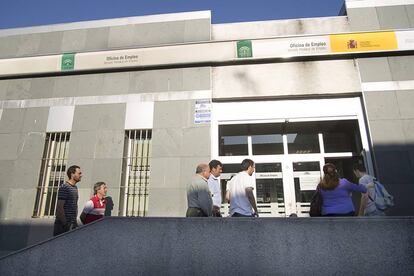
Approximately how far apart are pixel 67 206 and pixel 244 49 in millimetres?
5647

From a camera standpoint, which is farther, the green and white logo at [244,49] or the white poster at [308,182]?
the green and white logo at [244,49]

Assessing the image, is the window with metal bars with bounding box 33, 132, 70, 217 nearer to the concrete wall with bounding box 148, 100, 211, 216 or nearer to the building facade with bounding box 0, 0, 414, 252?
the building facade with bounding box 0, 0, 414, 252

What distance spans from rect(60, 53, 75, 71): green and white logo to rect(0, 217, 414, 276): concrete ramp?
6015mm

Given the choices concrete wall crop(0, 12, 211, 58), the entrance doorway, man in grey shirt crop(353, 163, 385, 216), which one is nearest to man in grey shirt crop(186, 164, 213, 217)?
man in grey shirt crop(353, 163, 385, 216)

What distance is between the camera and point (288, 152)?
750 cm

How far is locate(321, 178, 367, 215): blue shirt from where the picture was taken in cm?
357

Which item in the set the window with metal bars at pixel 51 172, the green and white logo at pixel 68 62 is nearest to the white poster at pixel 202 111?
the window with metal bars at pixel 51 172

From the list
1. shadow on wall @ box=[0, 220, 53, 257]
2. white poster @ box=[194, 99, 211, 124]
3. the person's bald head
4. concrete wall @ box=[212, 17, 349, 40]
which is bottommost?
shadow on wall @ box=[0, 220, 53, 257]

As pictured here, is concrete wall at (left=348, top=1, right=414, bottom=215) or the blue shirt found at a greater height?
concrete wall at (left=348, top=1, right=414, bottom=215)

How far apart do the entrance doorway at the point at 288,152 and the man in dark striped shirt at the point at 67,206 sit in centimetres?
354

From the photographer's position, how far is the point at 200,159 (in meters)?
7.02

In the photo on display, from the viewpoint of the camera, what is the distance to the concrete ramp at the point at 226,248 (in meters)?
2.97

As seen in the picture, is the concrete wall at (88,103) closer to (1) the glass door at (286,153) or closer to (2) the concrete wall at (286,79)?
(2) the concrete wall at (286,79)

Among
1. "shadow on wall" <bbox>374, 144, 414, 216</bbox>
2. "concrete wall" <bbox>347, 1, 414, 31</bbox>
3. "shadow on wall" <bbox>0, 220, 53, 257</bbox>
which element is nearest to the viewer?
"shadow on wall" <bbox>374, 144, 414, 216</bbox>
